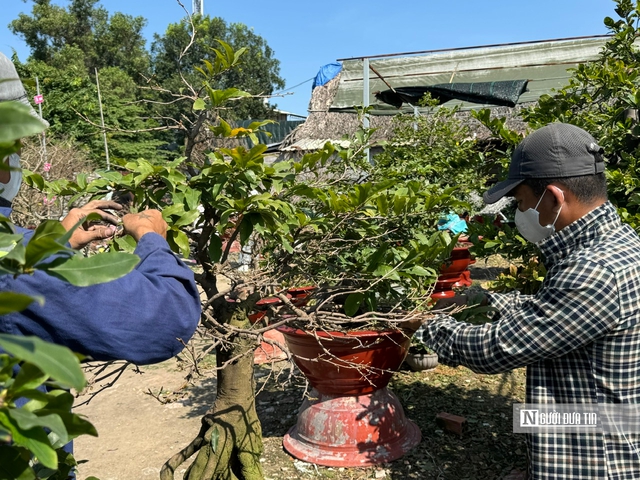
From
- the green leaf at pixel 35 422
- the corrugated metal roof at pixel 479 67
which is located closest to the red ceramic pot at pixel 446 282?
the corrugated metal roof at pixel 479 67

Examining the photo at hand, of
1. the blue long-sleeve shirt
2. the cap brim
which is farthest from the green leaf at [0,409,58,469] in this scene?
the cap brim

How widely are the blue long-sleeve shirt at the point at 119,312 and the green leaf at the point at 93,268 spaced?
42cm

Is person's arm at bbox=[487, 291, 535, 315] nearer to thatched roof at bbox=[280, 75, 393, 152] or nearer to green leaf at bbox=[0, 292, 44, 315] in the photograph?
green leaf at bbox=[0, 292, 44, 315]

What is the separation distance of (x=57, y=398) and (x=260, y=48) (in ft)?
129

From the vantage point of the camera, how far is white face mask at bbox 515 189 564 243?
1920 millimetres

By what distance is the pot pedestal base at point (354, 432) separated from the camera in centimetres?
327

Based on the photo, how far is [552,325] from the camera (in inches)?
66.4

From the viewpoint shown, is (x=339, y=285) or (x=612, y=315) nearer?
(x=612, y=315)

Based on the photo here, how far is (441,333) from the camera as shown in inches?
81.7

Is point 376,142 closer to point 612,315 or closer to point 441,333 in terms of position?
point 441,333

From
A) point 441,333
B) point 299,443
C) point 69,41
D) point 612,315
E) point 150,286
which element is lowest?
point 299,443

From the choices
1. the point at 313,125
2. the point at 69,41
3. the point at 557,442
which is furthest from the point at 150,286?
the point at 69,41

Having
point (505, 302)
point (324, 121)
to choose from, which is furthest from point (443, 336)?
point (324, 121)

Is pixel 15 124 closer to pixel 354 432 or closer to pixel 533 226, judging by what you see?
pixel 533 226
